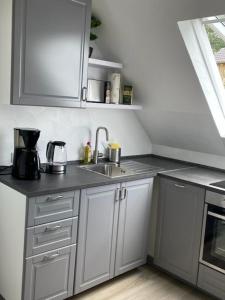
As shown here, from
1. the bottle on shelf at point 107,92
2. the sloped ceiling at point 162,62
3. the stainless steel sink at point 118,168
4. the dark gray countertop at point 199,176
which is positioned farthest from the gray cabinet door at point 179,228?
the bottle on shelf at point 107,92

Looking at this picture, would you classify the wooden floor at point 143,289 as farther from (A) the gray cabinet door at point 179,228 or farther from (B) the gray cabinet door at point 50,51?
(B) the gray cabinet door at point 50,51

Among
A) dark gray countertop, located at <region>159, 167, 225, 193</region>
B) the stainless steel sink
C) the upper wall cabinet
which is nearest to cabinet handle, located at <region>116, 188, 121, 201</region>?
the stainless steel sink

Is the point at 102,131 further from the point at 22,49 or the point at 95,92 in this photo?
the point at 22,49

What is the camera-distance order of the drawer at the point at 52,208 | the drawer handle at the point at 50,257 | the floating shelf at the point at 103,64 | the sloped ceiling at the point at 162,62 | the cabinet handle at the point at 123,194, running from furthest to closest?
the floating shelf at the point at 103,64
the cabinet handle at the point at 123,194
the sloped ceiling at the point at 162,62
the drawer handle at the point at 50,257
the drawer at the point at 52,208

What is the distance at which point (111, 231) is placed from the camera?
8.48 ft

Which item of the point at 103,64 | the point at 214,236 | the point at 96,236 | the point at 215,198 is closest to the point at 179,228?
the point at 214,236

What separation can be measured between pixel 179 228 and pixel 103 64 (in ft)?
4.90

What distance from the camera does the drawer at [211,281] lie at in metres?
2.52

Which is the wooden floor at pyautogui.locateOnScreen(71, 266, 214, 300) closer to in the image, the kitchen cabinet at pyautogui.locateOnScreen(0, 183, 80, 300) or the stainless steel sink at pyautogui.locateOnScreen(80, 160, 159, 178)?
the kitchen cabinet at pyautogui.locateOnScreen(0, 183, 80, 300)

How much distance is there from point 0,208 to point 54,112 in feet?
2.90

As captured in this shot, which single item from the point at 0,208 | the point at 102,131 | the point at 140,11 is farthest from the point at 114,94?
the point at 0,208

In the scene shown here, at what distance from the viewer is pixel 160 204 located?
2.91 m

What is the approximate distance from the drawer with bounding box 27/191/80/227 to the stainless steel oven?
101 centimetres

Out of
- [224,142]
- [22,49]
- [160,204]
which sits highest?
[22,49]
